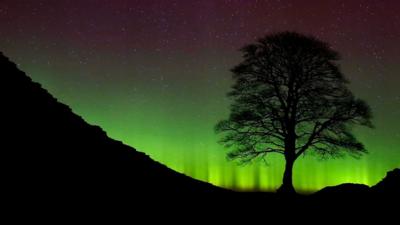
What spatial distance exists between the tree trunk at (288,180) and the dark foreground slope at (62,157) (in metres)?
6.90

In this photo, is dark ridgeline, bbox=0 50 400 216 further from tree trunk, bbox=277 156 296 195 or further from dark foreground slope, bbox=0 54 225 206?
tree trunk, bbox=277 156 296 195

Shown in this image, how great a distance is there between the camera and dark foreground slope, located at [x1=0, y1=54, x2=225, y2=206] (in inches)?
549

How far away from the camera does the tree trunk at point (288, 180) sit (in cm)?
2674

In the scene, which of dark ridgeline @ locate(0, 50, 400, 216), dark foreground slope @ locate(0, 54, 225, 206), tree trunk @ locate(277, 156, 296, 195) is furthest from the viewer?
tree trunk @ locate(277, 156, 296, 195)

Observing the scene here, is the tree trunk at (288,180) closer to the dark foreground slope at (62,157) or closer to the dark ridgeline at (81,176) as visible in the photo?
the dark ridgeline at (81,176)

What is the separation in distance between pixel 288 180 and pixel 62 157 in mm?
15385

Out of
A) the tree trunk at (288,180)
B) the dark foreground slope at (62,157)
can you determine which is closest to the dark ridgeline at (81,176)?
the dark foreground slope at (62,157)

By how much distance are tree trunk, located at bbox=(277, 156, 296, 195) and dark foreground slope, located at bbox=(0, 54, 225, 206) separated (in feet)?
22.6

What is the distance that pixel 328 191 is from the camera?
22188mm

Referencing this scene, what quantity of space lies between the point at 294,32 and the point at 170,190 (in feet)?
48.4

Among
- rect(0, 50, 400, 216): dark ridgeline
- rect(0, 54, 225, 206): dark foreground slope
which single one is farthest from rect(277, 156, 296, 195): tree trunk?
rect(0, 54, 225, 206): dark foreground slope

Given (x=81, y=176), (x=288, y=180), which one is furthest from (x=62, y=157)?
(x=288, y=180)

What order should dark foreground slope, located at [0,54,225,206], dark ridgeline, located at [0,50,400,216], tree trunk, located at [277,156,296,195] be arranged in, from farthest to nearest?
tree trunk, located at [277,156,296,195]
dark foreground slope, located at [0,54,225,206]
dark ridgeline, located at [0,50,400,216]

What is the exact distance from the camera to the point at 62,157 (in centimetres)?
1591
